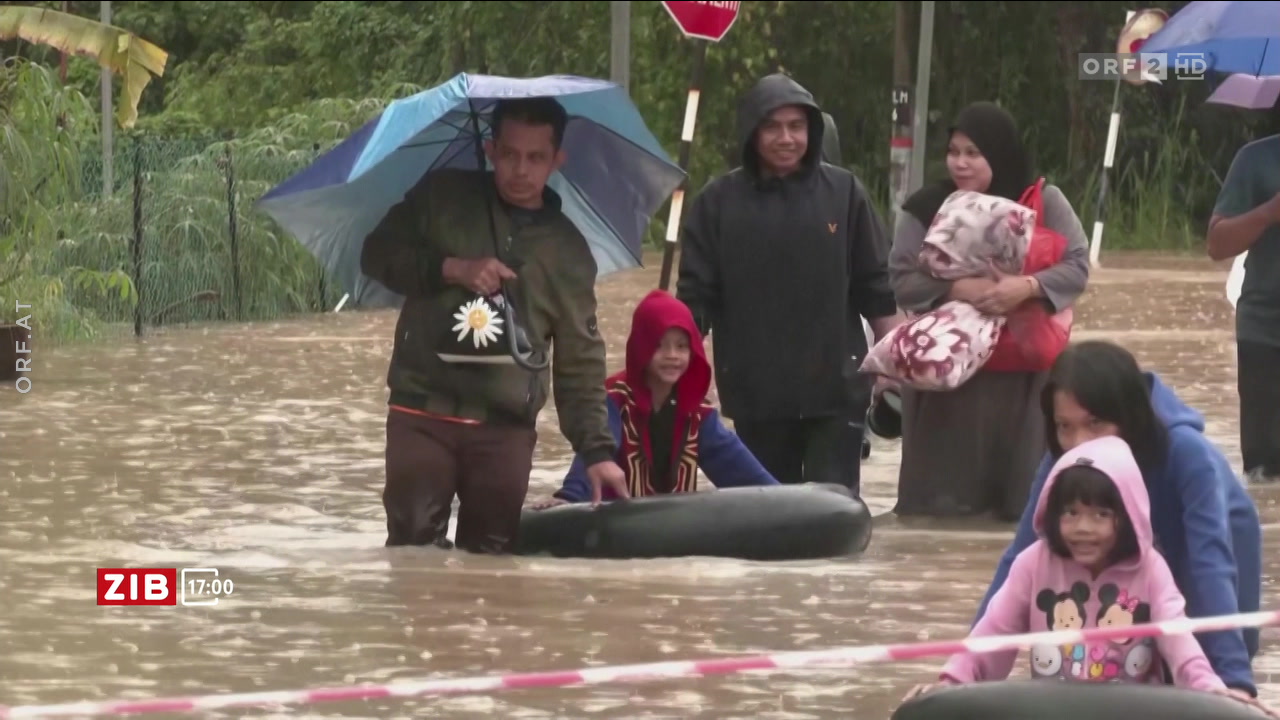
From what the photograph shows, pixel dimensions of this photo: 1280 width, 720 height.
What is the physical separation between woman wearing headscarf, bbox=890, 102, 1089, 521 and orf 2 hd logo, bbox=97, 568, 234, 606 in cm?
277

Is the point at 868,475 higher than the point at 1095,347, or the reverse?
the point at 1095,347

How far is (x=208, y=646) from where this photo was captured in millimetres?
7762

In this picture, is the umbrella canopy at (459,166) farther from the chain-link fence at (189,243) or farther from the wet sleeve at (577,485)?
the chain-link fence at (189,243)

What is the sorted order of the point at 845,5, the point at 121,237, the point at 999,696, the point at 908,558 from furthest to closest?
the point at 845,5 < the point at 121,237 < the point at 908,558 < the point at 999,696

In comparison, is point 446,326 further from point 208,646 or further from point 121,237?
point 121,237

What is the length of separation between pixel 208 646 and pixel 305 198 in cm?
211

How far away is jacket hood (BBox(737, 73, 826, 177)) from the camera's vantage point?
31.7 feet

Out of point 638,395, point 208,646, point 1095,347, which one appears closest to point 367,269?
point 638,395

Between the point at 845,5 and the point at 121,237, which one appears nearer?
the point at 121,237

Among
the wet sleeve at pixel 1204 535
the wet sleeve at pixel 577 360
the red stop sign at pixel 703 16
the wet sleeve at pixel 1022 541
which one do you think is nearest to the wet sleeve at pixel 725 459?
the wet sleeve at pixel 577 360

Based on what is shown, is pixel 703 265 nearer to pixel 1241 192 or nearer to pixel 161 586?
pixel 161 586

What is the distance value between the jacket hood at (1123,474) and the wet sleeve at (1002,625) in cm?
18

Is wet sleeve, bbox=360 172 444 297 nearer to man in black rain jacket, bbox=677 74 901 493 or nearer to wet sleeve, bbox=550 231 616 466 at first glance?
wet sleeve, bbox=550 231 616 466

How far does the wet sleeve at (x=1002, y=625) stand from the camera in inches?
238
